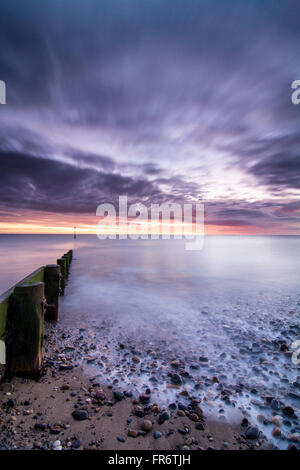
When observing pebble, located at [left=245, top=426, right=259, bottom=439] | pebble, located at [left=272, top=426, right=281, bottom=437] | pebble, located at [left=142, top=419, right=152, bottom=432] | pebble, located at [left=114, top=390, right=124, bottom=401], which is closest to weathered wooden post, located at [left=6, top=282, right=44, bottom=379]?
pebble, located at [left=114, top=390, right=124, bottom=401]

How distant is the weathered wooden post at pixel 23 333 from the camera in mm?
3567

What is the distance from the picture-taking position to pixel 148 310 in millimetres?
8633

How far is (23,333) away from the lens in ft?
11.7

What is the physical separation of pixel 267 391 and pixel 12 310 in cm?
461

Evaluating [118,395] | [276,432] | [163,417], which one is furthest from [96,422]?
[276,432]

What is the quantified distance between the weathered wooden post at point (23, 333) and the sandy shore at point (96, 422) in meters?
0.25

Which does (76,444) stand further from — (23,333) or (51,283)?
(51,283)

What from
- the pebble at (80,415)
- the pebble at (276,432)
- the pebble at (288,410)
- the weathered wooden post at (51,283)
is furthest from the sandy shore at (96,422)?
the weathered wooden post at (51,283)

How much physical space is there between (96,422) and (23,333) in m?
1.71

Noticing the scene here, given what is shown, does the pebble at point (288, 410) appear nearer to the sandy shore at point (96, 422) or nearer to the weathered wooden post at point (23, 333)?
the sandy shore at point (96, 422)

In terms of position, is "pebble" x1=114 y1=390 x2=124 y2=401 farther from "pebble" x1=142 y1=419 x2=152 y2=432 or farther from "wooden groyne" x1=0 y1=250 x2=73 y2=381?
"wooden groyne" x1=0 y1=250 x2=73 y2=381

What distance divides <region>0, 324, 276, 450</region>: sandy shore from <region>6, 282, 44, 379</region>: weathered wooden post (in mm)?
253

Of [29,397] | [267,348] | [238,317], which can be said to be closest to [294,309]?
[238,317]

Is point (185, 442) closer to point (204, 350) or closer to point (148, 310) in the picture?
point (204, 350)
